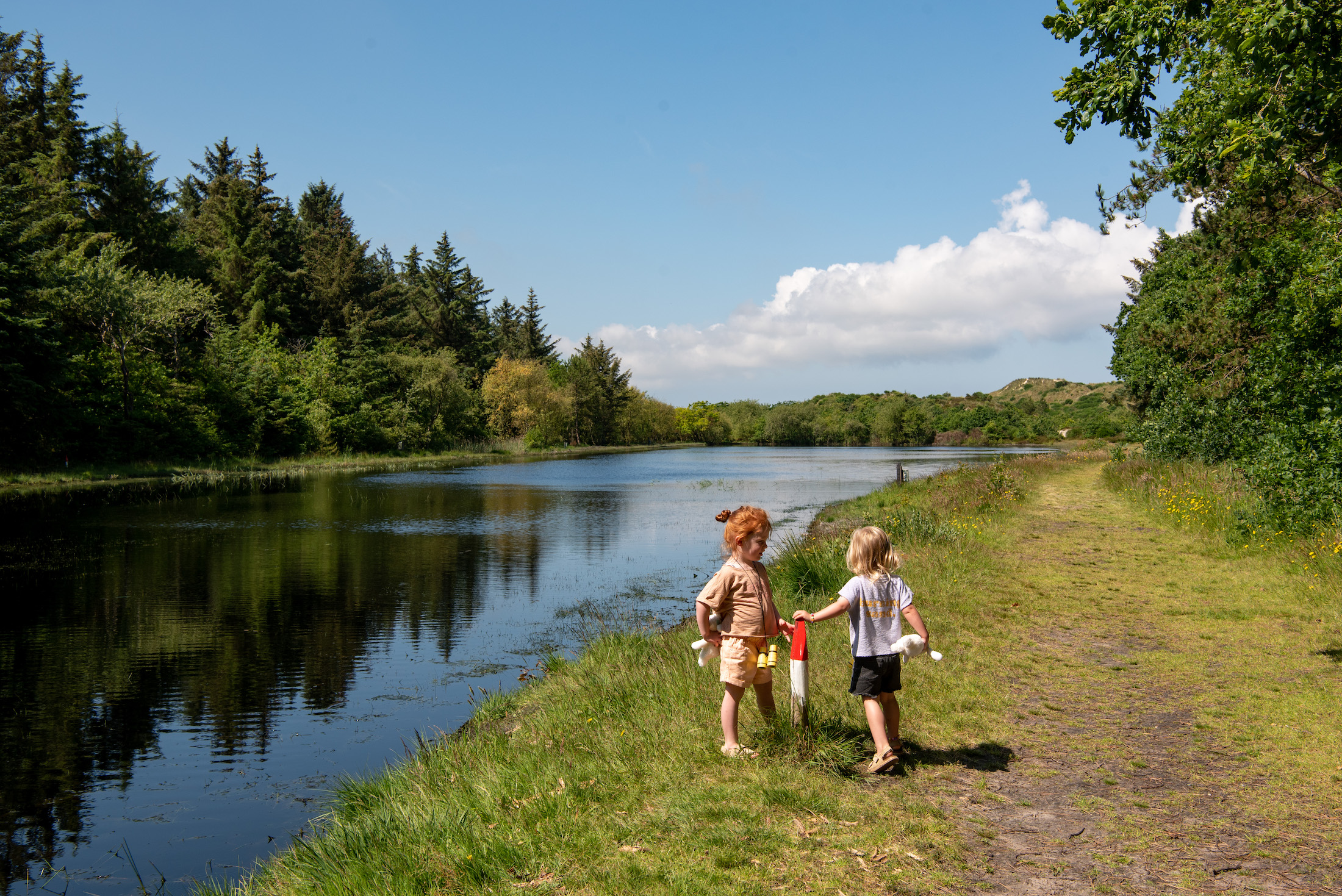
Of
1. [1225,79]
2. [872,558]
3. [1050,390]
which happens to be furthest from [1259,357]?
[1050,390]

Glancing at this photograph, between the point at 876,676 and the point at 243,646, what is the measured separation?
8.11 metres

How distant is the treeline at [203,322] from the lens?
29.3 metres

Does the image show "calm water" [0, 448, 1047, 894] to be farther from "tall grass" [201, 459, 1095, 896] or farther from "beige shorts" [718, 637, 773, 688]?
"beige shorts" [718, 637, 773, 688]

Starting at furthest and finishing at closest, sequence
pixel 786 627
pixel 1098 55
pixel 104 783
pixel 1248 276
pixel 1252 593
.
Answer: pixel 1248 276
pixel 1252 593
pixel 1098 55
pixel 104 783
pixel 786 627

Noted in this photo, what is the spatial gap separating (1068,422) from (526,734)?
397ft

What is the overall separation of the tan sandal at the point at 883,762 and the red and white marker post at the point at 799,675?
445 mm

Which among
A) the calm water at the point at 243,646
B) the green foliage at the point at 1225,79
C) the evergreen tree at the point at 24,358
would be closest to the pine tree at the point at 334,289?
the evergreen tree at the point at 24,358

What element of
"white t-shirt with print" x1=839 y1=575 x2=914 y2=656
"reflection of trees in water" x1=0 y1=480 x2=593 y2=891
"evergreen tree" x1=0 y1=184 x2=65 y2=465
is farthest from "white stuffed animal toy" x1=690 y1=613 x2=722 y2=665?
"evergreen tree" x1=0 y1=184 x2=65 y2=465

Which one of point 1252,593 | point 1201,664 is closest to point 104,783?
point 1201,664

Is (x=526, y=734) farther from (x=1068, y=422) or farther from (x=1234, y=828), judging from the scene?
(x=1068, y=422)

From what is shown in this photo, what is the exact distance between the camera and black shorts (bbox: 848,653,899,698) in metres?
4.65

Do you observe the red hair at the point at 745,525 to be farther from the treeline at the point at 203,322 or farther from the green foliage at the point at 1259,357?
the treeline at the point at 203,322

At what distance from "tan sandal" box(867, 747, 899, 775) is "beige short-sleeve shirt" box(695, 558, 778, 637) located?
91 cm

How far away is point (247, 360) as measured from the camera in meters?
43.5
